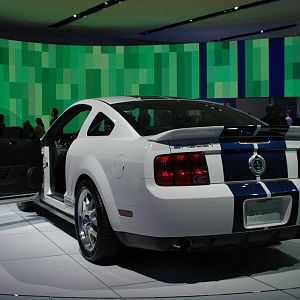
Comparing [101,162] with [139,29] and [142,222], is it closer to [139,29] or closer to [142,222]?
[142,222]

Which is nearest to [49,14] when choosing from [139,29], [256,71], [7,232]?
[139,29]

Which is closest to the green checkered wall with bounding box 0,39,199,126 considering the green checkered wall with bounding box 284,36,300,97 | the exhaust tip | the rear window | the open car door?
the green checkered wall with bounding box 284,36,300,97

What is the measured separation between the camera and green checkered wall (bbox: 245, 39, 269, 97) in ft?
49.8

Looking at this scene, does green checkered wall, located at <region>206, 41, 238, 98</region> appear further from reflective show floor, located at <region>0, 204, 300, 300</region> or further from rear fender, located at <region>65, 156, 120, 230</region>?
rear fender, located at <region>65, 156, 120, 230</region>

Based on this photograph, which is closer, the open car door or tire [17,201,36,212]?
the open car door

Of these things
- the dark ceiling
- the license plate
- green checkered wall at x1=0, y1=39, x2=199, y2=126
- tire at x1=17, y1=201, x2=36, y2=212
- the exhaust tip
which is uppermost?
the dark ceiling

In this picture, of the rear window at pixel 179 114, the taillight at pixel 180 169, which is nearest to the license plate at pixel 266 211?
the taillight at pixel 180 169

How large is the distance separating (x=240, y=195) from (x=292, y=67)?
1217cm

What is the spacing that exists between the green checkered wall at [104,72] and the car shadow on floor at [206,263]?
11534mm

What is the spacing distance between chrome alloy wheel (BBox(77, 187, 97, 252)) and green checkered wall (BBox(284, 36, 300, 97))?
11.6 m

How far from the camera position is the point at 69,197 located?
4.78m

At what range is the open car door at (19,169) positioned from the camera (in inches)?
202

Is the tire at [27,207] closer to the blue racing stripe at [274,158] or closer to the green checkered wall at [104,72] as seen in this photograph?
the blue racing stripe at [274,158]

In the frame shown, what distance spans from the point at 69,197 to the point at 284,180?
6.42ft
